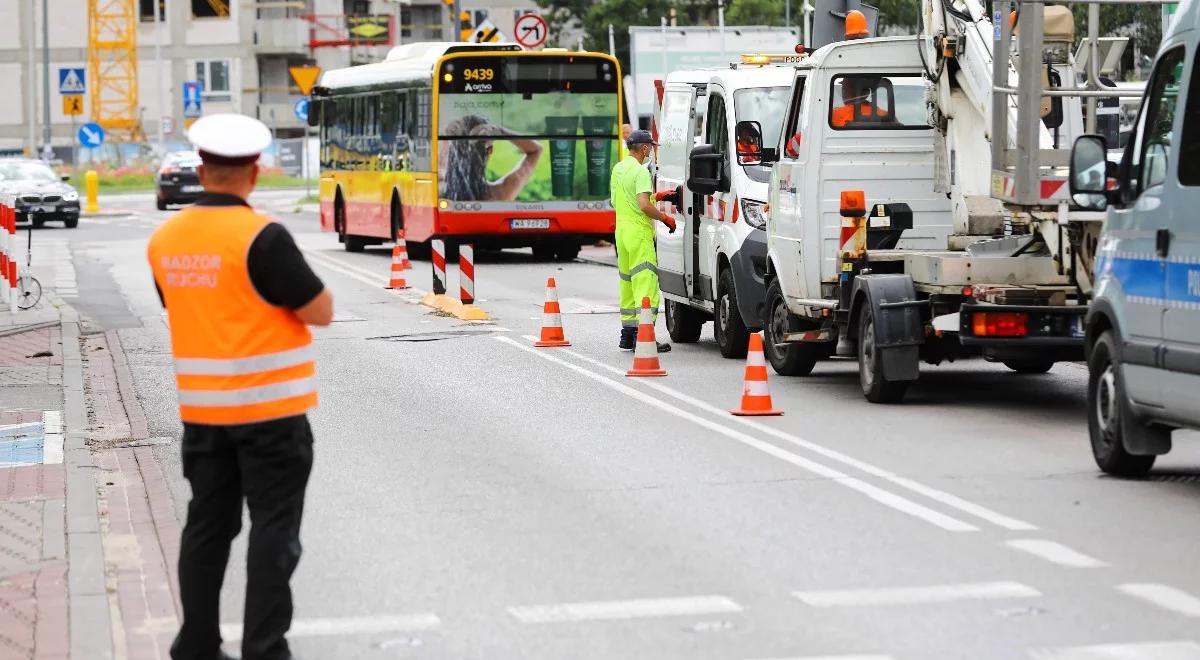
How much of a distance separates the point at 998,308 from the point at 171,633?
7098mm

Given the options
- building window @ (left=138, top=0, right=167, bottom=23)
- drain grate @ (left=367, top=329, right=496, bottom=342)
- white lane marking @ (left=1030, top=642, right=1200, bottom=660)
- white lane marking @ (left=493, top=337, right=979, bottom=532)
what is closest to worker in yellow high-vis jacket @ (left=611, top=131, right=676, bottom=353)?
white lane marking @ (left=493, top=337, right=979, bottom=532)

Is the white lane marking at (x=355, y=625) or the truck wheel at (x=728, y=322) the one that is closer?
the white lane marking at (x=355, y=625)

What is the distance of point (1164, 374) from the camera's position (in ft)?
33.3

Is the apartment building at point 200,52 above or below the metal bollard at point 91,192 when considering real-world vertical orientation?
above

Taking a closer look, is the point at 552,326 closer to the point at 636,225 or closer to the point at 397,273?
the point at 636,225

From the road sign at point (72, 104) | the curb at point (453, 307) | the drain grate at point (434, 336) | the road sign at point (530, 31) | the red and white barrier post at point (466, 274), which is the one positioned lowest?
the drain grate at point (434, 336)

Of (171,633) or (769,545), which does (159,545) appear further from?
(769,545)

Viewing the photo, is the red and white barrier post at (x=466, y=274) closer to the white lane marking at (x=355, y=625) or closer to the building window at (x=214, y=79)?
the white lane marking at (x=355, y=625)

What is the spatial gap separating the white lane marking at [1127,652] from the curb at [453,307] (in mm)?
15440

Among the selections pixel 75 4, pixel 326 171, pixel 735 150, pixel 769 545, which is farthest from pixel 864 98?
pixel 75 4

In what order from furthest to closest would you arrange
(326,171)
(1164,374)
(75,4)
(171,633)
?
(75,4) → (326,171) → (1164,374) → (171,633)

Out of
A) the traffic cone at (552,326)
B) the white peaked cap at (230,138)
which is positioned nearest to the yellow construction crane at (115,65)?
the traffic cone at (552,326)

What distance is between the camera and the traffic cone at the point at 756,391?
13.7 meters

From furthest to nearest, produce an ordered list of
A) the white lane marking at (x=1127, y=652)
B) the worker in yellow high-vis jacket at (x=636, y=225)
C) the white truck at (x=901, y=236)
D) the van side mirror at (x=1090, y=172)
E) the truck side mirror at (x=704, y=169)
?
the worker in yellow high-vis jacket at (x=636, y=225) < the truck side mirror at (x=704, y=169) < the white truck at (x=901, y=236) < the van side mirror at (x=1090, y=172) < the white lane marking at (x=1127, y=652)
